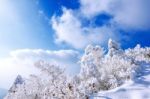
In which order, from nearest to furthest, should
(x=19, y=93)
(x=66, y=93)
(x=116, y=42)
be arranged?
1. (x=66, y=93)
2. (x=19, y=93)
3. (x=116, y=42)

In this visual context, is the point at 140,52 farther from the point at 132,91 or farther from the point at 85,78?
the point at 132,91

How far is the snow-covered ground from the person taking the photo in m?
23.7

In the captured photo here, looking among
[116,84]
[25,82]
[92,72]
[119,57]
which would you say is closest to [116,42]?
[119,57]

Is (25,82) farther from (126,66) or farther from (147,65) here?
(147,65)

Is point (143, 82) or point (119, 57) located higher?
point (119, 57)

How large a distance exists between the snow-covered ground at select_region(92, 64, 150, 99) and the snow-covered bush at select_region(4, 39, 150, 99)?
117cm

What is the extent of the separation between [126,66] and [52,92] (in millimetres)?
9674

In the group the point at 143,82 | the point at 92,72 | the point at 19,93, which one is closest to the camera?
the point at 143,82

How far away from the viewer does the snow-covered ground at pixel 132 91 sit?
933 inches

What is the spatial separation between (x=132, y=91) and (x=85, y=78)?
33.2ft

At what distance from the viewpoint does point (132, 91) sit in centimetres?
2462

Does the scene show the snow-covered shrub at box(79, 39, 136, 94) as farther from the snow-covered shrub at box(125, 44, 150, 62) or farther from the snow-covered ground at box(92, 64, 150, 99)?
the snow-covered shrub at box(125, 44, 150, 62)

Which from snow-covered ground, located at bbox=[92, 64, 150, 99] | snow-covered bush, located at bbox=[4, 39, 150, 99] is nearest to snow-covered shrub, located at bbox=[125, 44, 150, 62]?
snow-covered bush, located at bbox=[4, 39, 150, 99]

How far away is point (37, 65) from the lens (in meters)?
32.3
